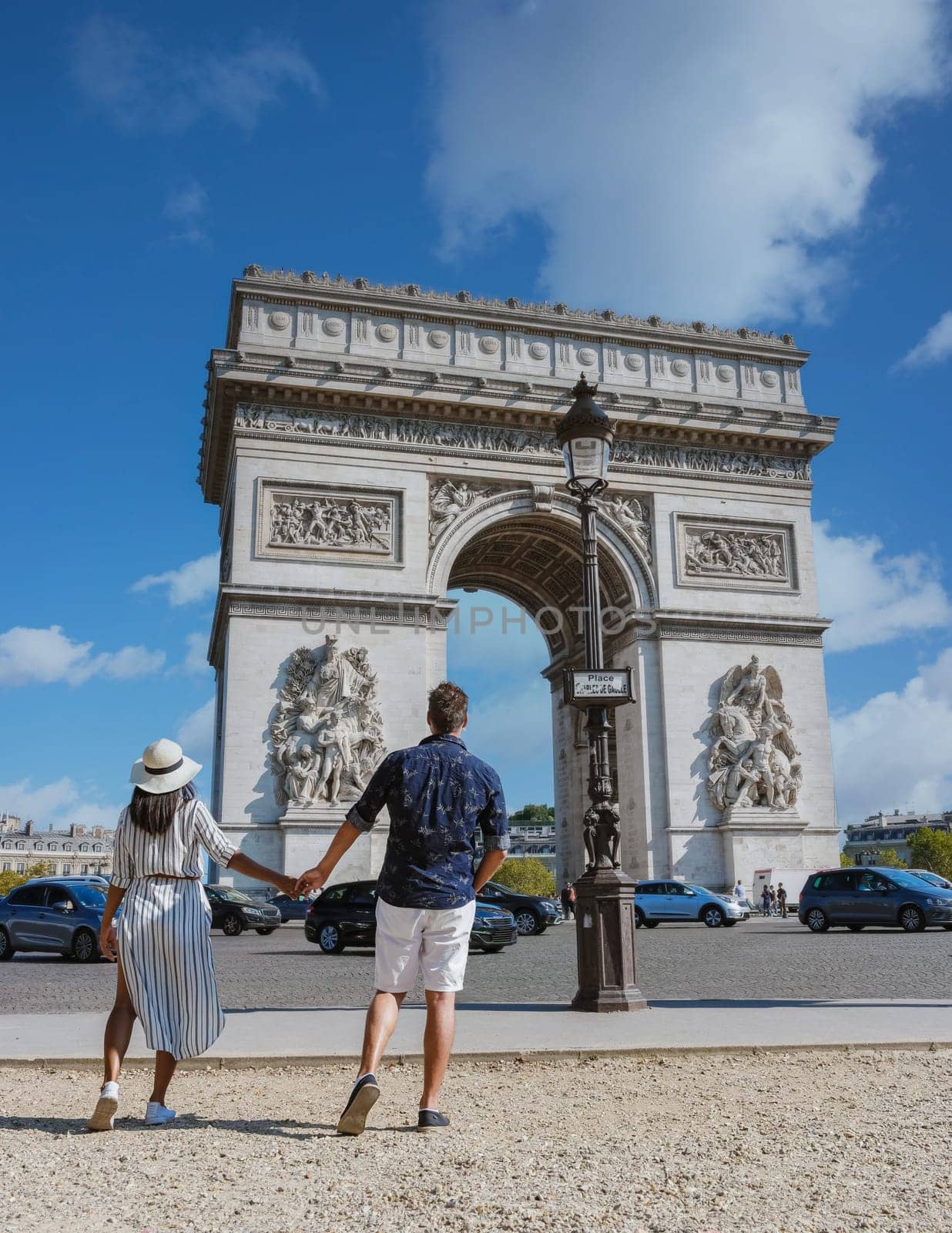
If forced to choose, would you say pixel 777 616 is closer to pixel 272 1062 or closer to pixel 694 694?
pixel 694 694

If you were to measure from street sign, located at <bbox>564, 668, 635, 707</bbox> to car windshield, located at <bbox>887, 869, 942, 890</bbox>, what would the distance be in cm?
1428

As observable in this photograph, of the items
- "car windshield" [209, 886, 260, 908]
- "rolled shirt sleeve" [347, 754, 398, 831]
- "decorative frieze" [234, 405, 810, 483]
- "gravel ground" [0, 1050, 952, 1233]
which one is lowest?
"gravel ground" [0, 1050, 952, 1233]

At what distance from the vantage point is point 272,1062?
6.27 m

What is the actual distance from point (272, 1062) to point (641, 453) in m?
25.1

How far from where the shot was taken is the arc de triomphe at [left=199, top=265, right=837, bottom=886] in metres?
26.0

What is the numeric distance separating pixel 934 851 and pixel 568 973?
90.9 m

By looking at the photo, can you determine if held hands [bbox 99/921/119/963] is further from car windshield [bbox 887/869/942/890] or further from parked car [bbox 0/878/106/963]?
car windshield [bbox 887/869/942/890]

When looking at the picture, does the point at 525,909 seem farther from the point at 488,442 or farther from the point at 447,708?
the point at 447,708

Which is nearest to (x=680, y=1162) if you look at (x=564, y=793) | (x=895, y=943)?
(x=895, y=943)

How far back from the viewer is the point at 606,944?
8.95 m

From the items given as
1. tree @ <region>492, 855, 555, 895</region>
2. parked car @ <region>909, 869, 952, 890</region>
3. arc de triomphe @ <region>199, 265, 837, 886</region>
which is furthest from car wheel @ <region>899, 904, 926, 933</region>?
tree @ <region>492, 855, 555, 895</region>

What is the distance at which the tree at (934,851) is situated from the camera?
308 feet

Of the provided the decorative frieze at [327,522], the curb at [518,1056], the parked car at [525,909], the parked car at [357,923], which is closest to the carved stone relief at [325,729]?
the decorative frieze at [327,522]

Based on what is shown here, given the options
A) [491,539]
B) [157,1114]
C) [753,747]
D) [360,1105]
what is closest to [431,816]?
[360,1105]
